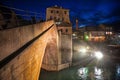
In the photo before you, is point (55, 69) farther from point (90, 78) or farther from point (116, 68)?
point (116, 68)

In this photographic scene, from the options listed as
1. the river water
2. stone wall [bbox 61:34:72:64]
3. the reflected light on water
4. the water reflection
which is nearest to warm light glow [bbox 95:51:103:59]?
the river water

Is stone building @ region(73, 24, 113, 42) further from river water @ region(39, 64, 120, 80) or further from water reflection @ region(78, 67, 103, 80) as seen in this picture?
water reflection @ region(78, 67, 103, 80)


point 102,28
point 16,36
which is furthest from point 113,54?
point 16,36

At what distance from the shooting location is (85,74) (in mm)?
27766

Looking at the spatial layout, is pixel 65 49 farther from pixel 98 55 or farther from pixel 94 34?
pixel 94 34

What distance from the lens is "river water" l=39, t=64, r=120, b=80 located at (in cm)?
2617

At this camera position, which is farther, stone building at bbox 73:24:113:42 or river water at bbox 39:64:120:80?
stone building at bbox 73:24:113:42

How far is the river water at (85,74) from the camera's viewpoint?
26.2m

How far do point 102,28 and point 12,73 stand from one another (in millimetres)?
72121

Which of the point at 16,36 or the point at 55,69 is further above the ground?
the point at 16,36

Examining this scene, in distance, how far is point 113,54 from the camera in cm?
4194

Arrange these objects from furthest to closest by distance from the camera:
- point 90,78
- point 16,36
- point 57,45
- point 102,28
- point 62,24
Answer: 1. point 102,28
2. point 62,24
3. point 57,45
4. point 90,78
5. point 16,36

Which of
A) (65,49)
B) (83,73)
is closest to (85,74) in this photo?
(83,73)

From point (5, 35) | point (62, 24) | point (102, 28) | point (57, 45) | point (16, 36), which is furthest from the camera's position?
point (102, 28)
